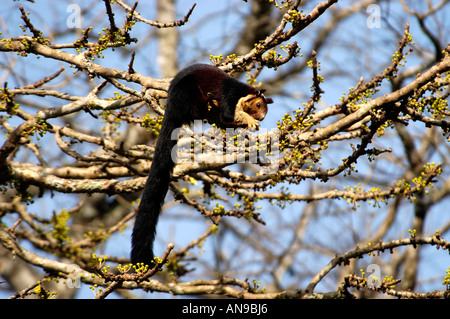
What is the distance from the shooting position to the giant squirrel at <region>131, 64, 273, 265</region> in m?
3.81

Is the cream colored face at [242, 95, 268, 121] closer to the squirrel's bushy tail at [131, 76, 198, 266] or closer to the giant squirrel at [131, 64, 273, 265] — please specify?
the giant squirrel at [131, 64, 273, 265]

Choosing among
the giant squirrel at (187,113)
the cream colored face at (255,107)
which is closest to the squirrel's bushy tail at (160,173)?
the giant squirrel at (187,113)

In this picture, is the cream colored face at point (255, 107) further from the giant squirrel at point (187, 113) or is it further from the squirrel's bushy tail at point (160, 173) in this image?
the squirrel's bushy tail at point (160, 173)

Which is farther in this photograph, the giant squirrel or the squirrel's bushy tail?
the giant squirrel

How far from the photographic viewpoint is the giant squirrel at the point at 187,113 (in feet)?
12.5

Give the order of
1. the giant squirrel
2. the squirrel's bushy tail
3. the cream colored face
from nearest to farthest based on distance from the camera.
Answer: the squirrel's bushy tail → the giant squirrel → the cream colored face

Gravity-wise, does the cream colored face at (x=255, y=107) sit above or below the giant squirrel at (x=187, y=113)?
above

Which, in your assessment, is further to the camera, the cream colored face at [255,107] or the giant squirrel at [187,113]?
the cream colored face at [255,107]

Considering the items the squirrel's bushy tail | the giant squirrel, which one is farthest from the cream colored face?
the squirrel's bushy tail
